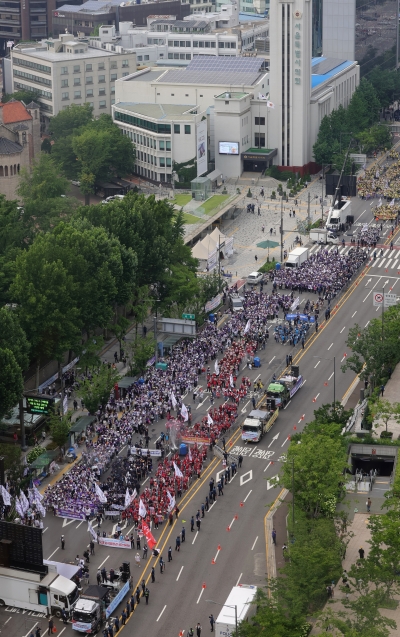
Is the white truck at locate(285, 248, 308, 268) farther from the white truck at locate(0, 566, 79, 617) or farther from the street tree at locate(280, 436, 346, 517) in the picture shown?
the white truck at locate(0, 566, 79, 617)

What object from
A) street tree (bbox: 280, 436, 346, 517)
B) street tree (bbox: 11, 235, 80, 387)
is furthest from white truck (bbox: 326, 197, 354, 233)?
street tree (bbox: 280, 436, 346, 517)

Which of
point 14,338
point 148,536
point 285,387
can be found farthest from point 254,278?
point 148,536

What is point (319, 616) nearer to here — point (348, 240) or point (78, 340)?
point (78, 340)

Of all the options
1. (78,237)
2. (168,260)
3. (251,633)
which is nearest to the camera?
(251,633)

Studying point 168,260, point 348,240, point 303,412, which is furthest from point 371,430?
point 348,240

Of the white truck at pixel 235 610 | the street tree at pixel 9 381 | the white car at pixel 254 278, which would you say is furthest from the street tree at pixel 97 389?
the white car at pixel 254 278

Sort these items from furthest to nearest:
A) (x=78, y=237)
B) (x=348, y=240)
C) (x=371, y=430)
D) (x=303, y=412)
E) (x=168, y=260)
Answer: (x=348, y=240)
(x=168, y=260)
(x=78, y=237)
(x=303, y=412)
(x=371, y=430)
